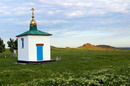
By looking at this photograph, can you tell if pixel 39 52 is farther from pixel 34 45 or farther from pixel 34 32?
pixel 34 32

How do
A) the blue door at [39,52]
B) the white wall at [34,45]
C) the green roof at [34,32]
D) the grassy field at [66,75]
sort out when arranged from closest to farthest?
the grassy field at [66,75] → the white wall at [34,45] → the blue door at [39,52] → the green roof at [34,32]

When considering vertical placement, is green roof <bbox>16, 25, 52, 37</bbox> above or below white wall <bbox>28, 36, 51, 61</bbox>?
above

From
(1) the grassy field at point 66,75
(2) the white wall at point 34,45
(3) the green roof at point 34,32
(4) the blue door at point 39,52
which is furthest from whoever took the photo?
(3) the green roof at point 34,32

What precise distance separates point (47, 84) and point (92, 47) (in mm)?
116075

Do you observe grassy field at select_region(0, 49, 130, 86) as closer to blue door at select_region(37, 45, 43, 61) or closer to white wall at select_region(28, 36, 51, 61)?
white wall at select_region(28, 36, 51, 61)

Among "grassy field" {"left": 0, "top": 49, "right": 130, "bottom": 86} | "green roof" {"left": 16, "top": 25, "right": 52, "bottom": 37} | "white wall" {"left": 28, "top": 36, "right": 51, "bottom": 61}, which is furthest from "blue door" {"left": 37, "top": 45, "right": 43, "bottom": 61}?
"grassy field" {"left": 0, "top": 49, "right": 130, "bottom": 86}

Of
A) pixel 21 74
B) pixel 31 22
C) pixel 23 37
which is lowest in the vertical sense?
pixel 21 74

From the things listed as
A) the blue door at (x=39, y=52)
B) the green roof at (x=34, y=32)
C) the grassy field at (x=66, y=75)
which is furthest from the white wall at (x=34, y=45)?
the grassy field at (x=66, y=75)

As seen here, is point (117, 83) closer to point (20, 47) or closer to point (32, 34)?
point (32, 34)

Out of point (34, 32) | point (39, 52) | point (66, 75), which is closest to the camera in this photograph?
point (66, 75)

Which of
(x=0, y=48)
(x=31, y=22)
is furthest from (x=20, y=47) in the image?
(x=0, y=48)

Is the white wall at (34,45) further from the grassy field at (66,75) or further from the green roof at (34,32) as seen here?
the grassy field at (66,75)

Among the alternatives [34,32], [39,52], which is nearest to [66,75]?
[39,52]

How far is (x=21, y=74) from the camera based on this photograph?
2214 cm
